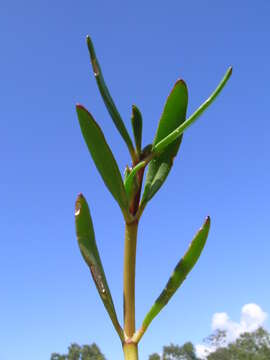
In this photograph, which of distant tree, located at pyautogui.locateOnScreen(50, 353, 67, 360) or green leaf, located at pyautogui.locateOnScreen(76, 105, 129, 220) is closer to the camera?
green leaf, located at pyautogui.locateOnScreen(76, 105, 129, 220)

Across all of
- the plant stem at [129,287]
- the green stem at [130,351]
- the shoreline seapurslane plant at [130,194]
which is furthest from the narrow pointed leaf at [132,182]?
the green stem at [130,351]

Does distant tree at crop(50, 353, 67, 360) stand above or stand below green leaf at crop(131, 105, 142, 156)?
above

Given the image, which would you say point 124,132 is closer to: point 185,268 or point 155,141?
point 155,141

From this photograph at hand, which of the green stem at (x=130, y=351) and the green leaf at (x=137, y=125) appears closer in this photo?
the green stem at (x=130, y=351)

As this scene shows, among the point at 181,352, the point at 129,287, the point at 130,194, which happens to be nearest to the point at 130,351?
the point at 129,287

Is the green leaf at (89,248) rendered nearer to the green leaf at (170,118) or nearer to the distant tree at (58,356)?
the green leaf at (170,118)

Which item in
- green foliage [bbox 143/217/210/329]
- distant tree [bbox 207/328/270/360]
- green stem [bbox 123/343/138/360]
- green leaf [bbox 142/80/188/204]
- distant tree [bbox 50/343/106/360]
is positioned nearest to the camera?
green stem [bbox 123/343/138/360]

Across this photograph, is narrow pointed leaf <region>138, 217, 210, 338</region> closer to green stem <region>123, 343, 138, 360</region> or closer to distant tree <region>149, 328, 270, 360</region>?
green stem <region>123, 343, 138, 360</region>

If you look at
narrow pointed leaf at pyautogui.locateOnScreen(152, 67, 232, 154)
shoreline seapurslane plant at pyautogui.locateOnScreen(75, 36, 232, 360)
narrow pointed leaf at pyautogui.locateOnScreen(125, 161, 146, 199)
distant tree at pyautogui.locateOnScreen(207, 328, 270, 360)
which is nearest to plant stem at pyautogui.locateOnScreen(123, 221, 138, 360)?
shoreline seapurslane plant at pyautogui.locateOnScreen(75, 36, 232, 360)

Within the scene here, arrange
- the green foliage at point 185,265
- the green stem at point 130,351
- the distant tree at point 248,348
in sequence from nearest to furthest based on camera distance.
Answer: the green stem at point 130,351 → the green foliage at point 185,265 → the distant tree at point 248,348
